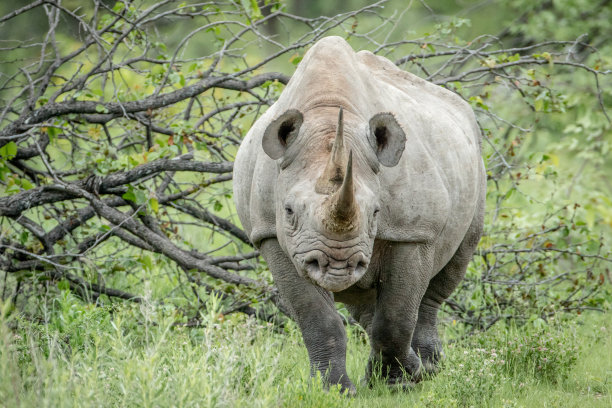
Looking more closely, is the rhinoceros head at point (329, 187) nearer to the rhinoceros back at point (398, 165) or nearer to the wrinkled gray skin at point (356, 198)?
the wrinkled gray skin at point (356, 198)

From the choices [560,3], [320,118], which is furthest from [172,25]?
[560,3]

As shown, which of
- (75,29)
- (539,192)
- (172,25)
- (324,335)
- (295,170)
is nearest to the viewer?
(295,170)

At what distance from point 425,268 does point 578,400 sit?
4.10 ft

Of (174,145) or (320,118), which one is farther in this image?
(174,145)

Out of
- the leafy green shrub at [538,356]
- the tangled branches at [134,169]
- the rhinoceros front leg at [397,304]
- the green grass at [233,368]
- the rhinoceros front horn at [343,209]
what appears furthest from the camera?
the tangled branches at [134,169]

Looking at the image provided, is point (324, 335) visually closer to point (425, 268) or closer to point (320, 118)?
point (425, 268)

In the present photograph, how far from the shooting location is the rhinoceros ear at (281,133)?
184 inches

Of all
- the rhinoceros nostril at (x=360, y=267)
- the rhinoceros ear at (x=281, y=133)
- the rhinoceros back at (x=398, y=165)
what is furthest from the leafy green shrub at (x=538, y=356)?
the rhinoceros ear at (x=281, y=133)

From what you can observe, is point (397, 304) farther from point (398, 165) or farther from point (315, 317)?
point (398, 165)

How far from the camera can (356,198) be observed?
14.5ft

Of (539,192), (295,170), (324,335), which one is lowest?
(539,192)

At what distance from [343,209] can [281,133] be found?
80cm

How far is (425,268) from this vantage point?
542 centimetres

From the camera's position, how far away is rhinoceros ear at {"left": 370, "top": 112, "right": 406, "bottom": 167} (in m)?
4.70
